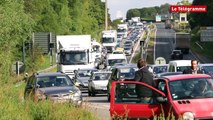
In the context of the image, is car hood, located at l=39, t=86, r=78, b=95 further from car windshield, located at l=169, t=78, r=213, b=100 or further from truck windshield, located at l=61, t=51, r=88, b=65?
truck windshield, located at l=61, t=51, r=88, b=65

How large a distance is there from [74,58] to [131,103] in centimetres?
3128

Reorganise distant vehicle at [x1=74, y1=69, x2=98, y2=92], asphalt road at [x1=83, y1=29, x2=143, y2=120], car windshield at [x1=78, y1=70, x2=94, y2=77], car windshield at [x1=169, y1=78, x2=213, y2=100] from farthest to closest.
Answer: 1. car windshield at [x1=78, y1=70, x2=94, y2=77]
2. distant vehicle at [x1=74, y1=69, x2=98, y2=92]
3. asphalt road at [x1=83, y1=29, x2=143, y2=120]
4. car windshield at [x1=169, y1=78, x2=213, y2=100]

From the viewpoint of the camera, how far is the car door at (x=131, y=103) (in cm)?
1434

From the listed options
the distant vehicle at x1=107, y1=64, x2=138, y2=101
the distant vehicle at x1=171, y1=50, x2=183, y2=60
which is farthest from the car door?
the distant vehicle at x1=171, y1=50, x2=183, y2=60

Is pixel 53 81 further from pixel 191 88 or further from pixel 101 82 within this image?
pixel 101 82

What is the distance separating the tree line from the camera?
3458 centimetres

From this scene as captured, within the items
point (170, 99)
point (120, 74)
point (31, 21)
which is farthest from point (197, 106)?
point (31, 21)

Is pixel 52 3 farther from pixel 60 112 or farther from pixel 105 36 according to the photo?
pixel 60 112

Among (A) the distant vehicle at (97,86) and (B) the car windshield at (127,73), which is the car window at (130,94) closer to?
(B) the car windshield at (127,73)

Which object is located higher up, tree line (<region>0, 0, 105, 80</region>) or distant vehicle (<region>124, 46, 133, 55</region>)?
tree line (<region>0, 0, 105, 80</region>)

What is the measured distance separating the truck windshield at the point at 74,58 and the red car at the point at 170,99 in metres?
30.1

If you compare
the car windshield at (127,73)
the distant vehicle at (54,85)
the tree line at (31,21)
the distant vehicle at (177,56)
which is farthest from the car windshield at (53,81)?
the distant vehicle at (177,56)

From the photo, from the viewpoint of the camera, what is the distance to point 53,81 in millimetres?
24469

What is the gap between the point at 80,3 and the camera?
399 feet
